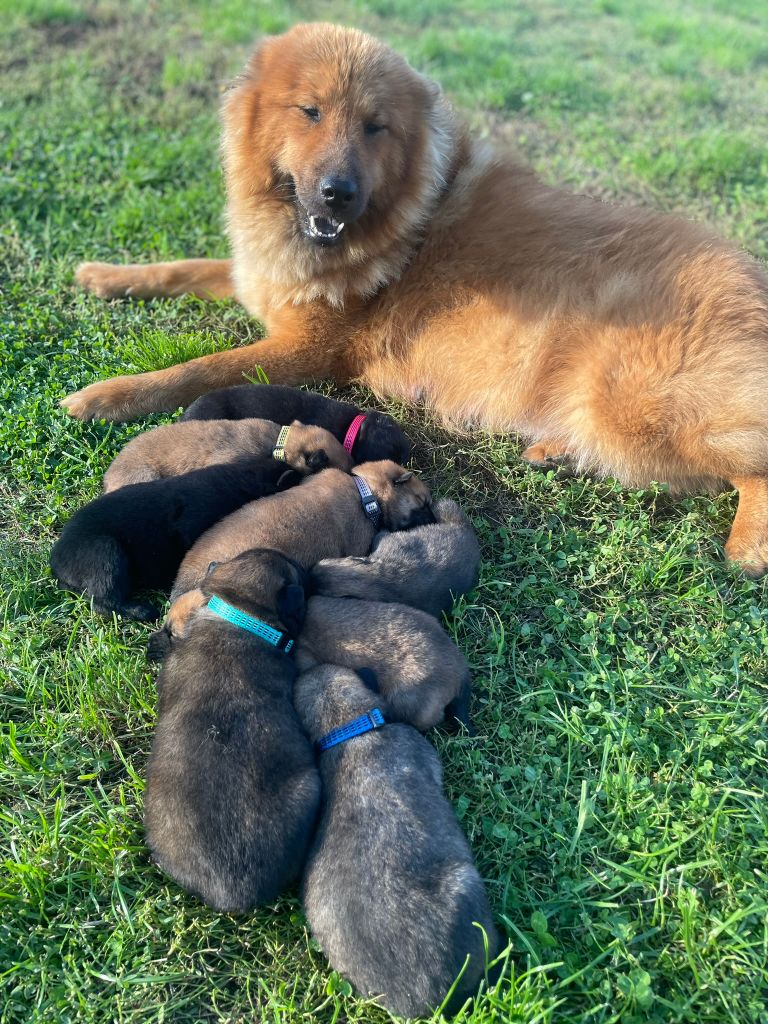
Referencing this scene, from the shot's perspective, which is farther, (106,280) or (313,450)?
(106,280)

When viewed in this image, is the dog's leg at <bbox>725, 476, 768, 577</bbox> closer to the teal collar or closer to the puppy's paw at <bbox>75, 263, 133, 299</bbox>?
the teal collar

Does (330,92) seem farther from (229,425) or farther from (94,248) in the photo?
(94,248)

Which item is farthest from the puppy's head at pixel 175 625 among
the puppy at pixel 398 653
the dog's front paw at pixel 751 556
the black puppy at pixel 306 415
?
the dog's front paw at pixel 751 556

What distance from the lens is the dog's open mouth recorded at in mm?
3594

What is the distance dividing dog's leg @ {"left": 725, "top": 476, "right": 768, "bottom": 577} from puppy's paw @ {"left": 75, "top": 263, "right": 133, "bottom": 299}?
347cm

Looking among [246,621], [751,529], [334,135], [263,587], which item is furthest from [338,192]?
[751,529]

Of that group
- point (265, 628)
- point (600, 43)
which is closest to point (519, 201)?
point (265, 628)

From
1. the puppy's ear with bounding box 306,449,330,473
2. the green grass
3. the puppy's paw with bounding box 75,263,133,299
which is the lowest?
the green grass

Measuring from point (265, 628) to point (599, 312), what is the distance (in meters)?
2.11

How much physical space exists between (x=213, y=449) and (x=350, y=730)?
147 cm

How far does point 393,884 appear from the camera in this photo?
1908 mm

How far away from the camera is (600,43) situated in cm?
841

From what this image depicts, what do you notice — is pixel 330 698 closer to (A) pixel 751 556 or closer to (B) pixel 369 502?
(B) pixel 369 502

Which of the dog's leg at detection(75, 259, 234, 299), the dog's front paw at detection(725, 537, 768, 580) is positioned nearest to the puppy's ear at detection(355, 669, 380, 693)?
the dog's front paw at detection(725, 537, 768, 580)
